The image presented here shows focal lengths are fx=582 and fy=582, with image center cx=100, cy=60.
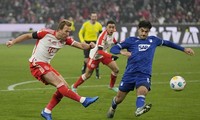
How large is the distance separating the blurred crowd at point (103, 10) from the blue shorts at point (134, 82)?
1375 inches

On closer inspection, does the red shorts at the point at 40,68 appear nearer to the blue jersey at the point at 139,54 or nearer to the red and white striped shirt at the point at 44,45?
the red and white striped shirt at the point at 44,45

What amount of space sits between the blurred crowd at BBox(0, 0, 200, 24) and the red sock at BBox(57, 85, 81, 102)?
1385 inches

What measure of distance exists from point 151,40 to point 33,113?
3135 millimetres

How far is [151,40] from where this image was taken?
11859 mm

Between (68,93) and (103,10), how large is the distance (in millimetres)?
39001

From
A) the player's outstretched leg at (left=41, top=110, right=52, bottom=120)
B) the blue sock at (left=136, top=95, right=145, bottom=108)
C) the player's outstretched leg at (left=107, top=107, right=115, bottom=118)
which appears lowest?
the player's outstretched leg at (left=107, top=107, right=115, bottom=118)

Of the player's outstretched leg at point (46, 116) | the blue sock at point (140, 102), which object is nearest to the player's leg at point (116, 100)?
the blue sock at point (140, 102)

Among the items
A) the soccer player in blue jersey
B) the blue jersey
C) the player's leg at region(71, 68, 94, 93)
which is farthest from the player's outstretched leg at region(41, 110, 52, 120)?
the player's leg at region(71, 68, 94, 93)

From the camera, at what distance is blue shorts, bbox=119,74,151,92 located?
37.7ft

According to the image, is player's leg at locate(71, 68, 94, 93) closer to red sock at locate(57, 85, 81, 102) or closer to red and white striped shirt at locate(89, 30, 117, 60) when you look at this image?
red and white striped shirt at locate(89, 30, 117, 60)

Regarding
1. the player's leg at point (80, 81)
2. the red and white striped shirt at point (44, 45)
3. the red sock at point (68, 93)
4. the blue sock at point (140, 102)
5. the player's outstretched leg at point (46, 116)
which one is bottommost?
the player's leg at point (80, 81)

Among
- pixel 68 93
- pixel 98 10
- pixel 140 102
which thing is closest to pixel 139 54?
pixel 140 102

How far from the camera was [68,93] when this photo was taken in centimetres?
1138

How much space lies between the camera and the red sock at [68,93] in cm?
1135
